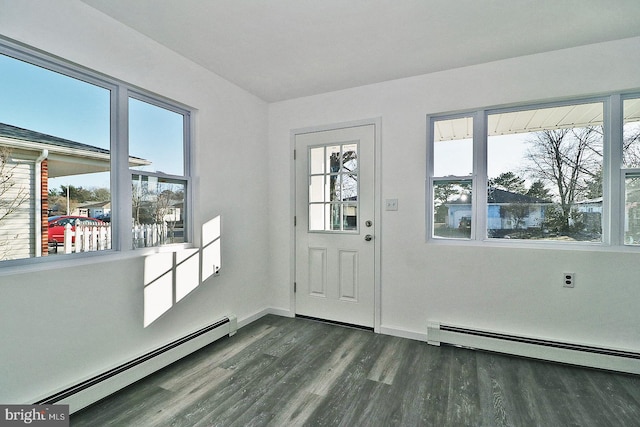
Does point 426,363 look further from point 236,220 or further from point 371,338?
point 236,220

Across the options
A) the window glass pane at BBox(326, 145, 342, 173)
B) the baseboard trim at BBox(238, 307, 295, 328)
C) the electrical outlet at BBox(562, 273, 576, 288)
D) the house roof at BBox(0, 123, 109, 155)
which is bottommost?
the baseboard trim at BBox(238, 307, 295, 328)

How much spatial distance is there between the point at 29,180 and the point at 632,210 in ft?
13.9

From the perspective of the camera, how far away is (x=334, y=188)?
3.33 meters

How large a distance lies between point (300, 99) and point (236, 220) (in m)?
1.58

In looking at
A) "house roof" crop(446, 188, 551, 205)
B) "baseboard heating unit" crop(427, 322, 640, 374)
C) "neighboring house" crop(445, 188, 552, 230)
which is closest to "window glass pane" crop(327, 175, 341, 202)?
"neighboring house" crop(445, 188, 552, 230)

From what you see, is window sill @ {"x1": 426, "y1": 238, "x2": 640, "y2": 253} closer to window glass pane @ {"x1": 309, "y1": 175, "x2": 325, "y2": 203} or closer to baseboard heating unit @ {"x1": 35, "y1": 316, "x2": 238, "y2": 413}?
window glass pane @ {"x1": 309, "y1": 175, "x2": 325, "y2": 203}

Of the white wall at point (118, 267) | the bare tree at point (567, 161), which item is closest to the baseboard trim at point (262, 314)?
the white wall at point (118, 267)

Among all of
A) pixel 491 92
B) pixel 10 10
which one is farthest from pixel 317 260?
pixel 10 10

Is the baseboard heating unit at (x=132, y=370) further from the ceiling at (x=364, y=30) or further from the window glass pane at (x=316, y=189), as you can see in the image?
the ceiling at (x=364, y=30)

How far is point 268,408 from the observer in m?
1.88

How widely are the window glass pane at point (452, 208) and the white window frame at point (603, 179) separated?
0.04m

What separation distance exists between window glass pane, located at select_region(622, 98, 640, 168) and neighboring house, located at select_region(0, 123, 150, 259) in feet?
13.4

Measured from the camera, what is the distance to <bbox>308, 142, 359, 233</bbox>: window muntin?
3.23 metres

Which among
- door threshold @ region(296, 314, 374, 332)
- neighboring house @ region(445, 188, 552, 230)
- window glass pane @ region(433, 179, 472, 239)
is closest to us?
neighboring house @ region(445, 188, 552, 230)
